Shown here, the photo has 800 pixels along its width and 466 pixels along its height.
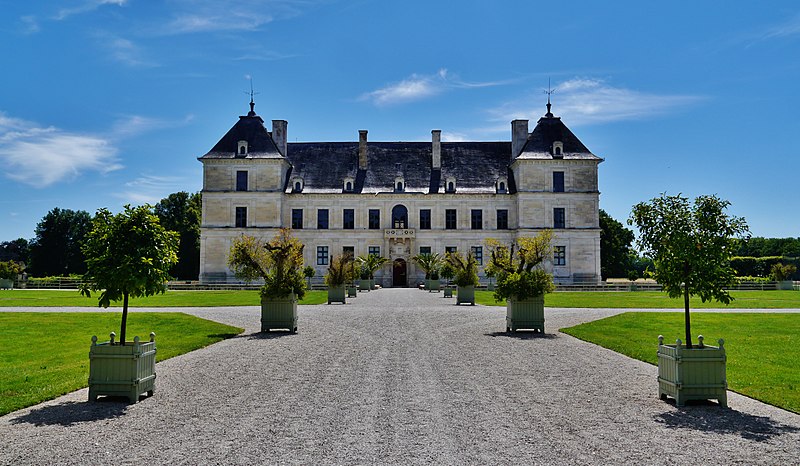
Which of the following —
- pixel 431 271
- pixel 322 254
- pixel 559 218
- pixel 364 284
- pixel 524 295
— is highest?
pixel 559 218

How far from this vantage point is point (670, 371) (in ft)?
31.1

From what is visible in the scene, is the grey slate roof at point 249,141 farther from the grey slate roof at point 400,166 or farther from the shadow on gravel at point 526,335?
the shadow on gravel at point 526,335

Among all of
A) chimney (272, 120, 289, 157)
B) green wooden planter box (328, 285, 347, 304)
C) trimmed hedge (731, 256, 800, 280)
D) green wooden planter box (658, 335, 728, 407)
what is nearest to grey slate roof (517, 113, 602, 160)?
chimney (272, 120, 289, 157)

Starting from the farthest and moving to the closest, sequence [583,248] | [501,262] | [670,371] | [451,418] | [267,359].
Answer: [583,248] < [501,262] < [267,359] < [670,371] < [451,418]

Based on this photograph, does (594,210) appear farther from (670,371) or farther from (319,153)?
(670,371)

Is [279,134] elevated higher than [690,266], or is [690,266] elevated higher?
[279,134]

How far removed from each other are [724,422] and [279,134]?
194ft

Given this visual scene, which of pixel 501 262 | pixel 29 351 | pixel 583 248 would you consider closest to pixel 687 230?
pixel 501 262

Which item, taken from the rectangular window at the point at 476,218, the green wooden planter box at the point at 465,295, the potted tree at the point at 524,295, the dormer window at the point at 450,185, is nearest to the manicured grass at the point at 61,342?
the potted tree at the point at 524,295

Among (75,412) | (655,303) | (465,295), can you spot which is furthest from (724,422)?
(655,303)

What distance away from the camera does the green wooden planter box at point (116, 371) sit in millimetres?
9383

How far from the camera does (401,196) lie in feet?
202

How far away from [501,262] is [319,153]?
1859 inches

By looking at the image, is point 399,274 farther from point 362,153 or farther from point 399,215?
point 362,153
